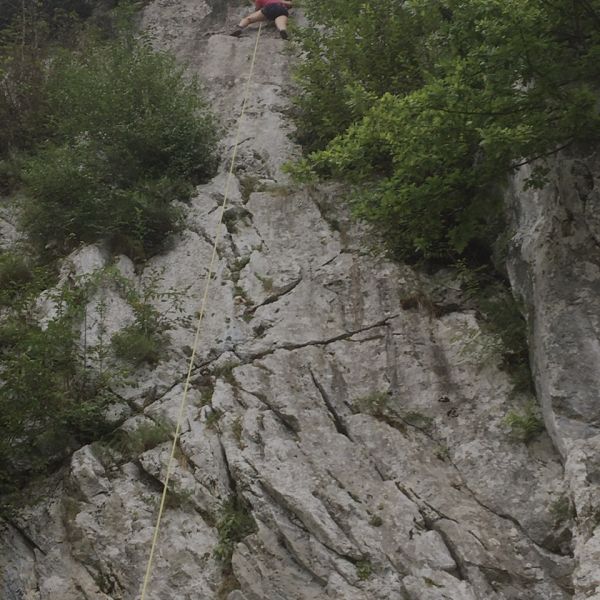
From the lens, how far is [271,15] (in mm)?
14133

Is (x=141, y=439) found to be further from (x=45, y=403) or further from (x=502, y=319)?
(x=502, y=319)

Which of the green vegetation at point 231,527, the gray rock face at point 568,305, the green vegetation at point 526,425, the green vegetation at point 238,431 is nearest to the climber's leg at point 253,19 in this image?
the gray rock face at point 568,305

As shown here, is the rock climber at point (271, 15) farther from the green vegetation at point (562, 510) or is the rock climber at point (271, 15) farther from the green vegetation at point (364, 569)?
the green vegetation at point (364, 569)

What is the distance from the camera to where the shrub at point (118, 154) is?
9148 mm

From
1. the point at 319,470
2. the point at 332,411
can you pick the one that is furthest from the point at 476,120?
the point at 319,470

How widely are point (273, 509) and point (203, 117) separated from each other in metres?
7.61

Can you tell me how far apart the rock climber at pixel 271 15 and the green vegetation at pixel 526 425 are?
10.1 m

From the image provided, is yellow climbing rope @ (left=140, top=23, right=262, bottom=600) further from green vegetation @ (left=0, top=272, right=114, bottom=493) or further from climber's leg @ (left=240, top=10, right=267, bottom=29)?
climber's leg @ (left=240, top=10, right=267, bottom=29)

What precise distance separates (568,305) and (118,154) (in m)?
6.62

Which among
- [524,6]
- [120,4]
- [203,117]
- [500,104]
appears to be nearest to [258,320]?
[500,104]

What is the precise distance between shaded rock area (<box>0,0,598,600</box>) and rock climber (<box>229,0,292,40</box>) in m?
7.21

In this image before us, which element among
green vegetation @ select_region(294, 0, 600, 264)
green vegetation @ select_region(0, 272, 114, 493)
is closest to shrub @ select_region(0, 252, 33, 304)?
green vegetation @ select_region(0, 272, 114, 493)

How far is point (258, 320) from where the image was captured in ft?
24.7

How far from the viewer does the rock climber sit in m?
13.8
